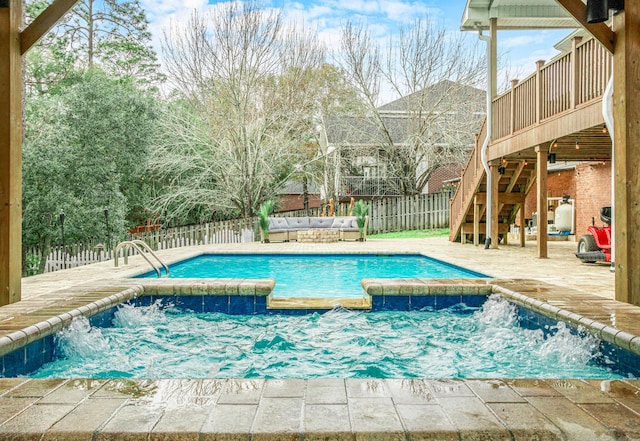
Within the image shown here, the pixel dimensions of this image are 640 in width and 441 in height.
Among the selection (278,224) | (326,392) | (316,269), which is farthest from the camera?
(278,224)

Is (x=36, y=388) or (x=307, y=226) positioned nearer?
(x=36, y=388)

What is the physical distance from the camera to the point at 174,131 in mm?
16000

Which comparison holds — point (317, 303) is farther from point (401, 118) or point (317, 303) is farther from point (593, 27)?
point (401, 118)

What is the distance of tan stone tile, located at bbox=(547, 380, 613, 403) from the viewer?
6.86 ft

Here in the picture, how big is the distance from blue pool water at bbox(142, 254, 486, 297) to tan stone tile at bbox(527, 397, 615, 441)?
14.1 ft

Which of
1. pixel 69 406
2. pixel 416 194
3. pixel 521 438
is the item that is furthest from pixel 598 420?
pixel 416 194

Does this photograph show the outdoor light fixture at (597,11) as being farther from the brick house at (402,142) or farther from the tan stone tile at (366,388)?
the brick house at (402,142)

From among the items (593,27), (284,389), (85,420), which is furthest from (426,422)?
(593,27)

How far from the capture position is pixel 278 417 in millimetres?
1918

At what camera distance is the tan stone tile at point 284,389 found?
2.15 metres

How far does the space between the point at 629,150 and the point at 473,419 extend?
3.26m

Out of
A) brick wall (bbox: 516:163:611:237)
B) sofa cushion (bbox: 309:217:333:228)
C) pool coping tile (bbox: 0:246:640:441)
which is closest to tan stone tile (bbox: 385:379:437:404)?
pool coping tile (bbox: 0:246:640:441)

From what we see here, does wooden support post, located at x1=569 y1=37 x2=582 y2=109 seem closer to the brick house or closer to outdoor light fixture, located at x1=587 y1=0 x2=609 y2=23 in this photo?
outdoor light fixture, located at x1=587 y1=0 x2=609 y2=23

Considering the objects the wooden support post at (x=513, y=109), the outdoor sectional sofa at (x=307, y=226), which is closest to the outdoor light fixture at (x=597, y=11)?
the wooden support post at (x=513, y=109)
